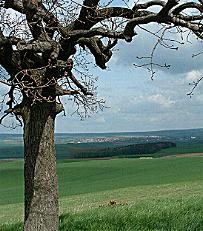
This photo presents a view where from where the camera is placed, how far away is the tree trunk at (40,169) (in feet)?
24.6

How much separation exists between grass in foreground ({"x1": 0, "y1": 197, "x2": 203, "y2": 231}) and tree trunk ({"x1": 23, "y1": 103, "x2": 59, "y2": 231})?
1306 millimetres

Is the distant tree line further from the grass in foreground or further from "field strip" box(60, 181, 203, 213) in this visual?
the grass in foreground

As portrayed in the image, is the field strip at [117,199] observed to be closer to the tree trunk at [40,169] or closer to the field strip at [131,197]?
the field strip at [131,197]

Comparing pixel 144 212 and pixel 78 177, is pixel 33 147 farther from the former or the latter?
pixel 78 177

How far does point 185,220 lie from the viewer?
9.34m

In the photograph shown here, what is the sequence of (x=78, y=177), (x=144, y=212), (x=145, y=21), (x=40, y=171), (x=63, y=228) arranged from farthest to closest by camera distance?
(x=78, y=177)
(x=144, y=212)
(x=63, y=228)
(x=40, y=171)
(x=145, y=21)

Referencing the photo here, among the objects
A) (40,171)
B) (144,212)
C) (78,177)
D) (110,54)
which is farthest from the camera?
(78,177)

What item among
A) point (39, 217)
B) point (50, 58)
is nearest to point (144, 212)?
point (39, 217)

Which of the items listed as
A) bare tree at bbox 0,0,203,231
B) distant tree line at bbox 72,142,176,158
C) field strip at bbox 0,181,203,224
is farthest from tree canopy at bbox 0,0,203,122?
distant tree line at bbox 72,142,176,158

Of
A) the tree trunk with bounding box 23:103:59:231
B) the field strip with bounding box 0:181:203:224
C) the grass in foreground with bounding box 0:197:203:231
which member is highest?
the tree trunk with bounding box 23:103:59:231

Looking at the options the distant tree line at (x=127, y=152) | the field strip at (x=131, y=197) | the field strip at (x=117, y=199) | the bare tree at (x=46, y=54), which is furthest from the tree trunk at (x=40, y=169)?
the distant tree line at (x=127, y=152)

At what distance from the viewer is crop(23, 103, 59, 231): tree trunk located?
24.6ft

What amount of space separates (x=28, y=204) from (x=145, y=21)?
323 centimetres

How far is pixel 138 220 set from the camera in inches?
366
